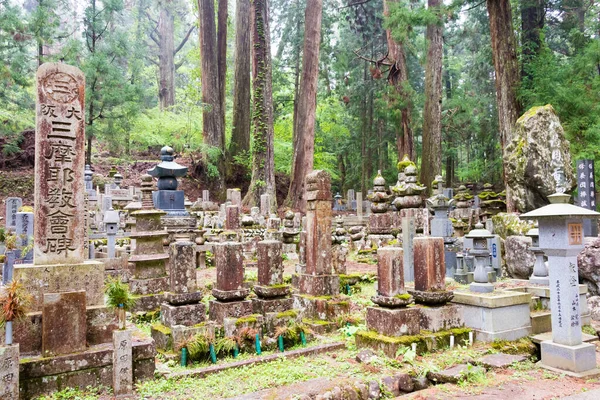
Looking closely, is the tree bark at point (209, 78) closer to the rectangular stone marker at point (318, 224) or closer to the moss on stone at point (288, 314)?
the rectangular stone marker at point (318, 224)

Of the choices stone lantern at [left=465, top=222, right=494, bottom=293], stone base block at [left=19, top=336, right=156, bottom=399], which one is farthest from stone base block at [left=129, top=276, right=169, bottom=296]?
stone lantern at [left=465, top=222, right=494, bottom=293]

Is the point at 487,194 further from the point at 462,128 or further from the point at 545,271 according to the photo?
the point at 545,271

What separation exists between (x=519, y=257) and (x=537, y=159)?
246cm

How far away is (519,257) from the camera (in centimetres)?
960

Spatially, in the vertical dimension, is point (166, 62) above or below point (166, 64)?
above

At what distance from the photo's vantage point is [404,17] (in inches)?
580

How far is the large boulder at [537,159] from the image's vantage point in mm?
10273

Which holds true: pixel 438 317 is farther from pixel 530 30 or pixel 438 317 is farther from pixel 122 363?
pixel 530 30

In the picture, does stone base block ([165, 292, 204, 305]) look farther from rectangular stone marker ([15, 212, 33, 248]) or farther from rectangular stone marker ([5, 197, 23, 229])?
rectangular stone marker ([5, 197, 23, 229])

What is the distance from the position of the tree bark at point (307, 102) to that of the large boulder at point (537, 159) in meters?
9.99

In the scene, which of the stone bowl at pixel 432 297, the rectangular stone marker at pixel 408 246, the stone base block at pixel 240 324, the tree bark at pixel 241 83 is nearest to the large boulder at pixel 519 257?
the rectangular stone marker at pixel 408 246

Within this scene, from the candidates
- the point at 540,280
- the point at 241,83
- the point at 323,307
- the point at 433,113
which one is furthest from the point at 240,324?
the point at 241,83

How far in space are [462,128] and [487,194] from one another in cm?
939

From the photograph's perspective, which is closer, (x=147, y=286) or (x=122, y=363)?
(x=122, y=363)
